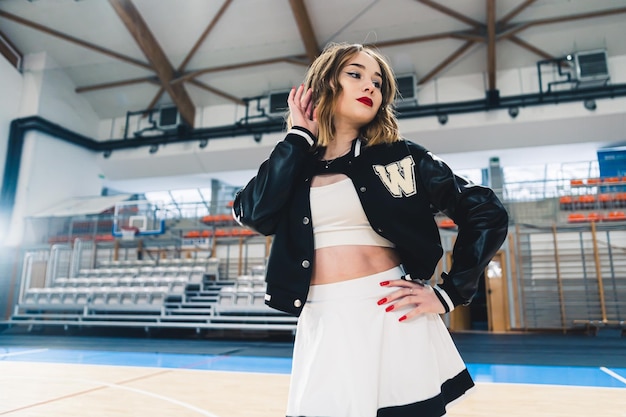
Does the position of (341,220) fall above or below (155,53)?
below

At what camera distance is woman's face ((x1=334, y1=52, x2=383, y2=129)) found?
3.55ft

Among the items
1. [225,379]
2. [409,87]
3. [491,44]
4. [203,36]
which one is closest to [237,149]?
[203,36]

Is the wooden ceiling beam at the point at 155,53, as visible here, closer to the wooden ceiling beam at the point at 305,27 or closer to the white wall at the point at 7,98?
the wooden ceiling beam at the point at 305,27

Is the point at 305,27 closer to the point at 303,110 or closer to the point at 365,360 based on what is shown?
the point at 303,110

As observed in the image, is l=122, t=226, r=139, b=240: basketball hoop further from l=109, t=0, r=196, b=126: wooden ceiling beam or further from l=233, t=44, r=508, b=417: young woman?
l=233, t=44, r=508, b=417: young woman

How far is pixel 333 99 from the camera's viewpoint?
110cm

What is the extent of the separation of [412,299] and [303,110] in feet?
1.75

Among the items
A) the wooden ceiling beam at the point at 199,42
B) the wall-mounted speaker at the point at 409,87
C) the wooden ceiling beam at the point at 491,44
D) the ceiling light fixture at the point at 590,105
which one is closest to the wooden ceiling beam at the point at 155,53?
the wooden ceiling beam at the point at 199,42

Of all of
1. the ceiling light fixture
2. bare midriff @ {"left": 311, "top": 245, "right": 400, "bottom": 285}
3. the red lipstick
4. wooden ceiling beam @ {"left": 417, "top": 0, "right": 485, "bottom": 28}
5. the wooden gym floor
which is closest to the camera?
bare midriff @ {"left": 311, "top": 245, "right": 400, "bottom": 285}

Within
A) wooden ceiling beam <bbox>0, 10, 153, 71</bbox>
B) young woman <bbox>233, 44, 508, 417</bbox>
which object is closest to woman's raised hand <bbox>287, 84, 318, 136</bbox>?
young woman <bbox>233, 44, 508, 417</bbox>

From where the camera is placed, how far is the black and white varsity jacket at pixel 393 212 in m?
0.97

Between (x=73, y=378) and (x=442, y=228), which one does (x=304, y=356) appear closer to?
(x=73, y=378)

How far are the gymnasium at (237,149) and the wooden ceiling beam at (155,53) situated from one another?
0.19 ft

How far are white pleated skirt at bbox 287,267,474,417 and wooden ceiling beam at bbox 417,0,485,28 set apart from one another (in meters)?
10.2
